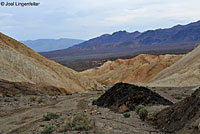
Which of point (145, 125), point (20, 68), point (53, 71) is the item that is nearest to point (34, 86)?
point (20, 68)

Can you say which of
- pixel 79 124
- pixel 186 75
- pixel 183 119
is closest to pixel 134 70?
pixel 186 75

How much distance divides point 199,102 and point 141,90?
7.54 metres

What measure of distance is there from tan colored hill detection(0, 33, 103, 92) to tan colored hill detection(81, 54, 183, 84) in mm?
24980

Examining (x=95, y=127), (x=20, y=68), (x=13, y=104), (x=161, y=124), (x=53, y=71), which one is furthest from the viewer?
(x=53, y=71)

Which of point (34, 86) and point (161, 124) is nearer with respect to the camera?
point (161, 124)

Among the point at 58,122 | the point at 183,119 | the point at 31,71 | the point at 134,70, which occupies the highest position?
the point at 31,71

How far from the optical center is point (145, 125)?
9562 mm

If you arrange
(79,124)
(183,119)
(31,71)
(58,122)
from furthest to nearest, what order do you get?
(31,71)
(58,122)
(183,119)
(79,124)

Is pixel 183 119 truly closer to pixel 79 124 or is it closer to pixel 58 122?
pixel 79 124

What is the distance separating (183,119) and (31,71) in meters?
19.4

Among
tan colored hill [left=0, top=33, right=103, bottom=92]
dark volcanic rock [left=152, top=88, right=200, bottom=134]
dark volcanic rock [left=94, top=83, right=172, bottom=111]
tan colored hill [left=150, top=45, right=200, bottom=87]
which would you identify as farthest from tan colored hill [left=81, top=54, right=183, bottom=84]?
dark volcanic rock [left=152, top=88, right=200, bottom=134]

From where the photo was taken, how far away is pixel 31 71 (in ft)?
81.8

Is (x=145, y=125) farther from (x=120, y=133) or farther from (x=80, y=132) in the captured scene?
(x=80, y=132)

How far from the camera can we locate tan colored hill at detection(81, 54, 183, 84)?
54.1m
